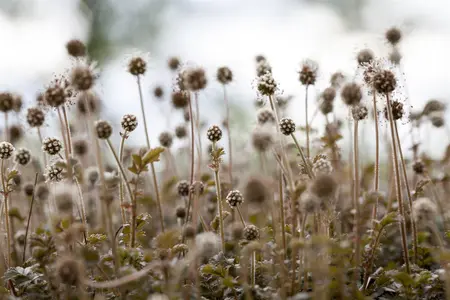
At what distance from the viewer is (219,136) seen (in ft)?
9.09

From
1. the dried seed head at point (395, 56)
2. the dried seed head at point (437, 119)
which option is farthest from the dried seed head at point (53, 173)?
the dried seed head at point (437, 119)

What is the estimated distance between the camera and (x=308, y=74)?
9.08 feet

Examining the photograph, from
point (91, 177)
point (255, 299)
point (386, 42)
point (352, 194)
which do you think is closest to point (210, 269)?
point (255, 299)

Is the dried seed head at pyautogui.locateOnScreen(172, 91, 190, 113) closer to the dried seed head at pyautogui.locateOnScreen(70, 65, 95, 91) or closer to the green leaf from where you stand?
A: the green leaf

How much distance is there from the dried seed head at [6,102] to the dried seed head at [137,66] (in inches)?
29.7

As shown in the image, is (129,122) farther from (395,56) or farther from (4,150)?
(395,56)

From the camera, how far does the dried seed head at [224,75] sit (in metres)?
3.39

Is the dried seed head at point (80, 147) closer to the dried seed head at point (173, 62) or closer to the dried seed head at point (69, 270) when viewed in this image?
the dried seed head at point (69, 270)

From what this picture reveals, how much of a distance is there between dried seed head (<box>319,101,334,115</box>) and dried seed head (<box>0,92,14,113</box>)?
2.02m

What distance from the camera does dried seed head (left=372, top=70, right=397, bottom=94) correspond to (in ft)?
7.36

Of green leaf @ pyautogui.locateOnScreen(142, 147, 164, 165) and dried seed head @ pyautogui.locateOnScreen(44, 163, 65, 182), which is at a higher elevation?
green leaf @ pyautogui.locateOnScreen(142, 147, 164, 165)

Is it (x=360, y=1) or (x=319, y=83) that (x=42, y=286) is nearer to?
(x=319, y=83)

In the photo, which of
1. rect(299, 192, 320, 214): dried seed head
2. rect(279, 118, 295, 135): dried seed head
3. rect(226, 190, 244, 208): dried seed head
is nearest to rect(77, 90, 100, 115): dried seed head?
rect(226, 190, 244, 208): dried seed head

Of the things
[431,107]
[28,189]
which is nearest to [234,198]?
[28,189]
